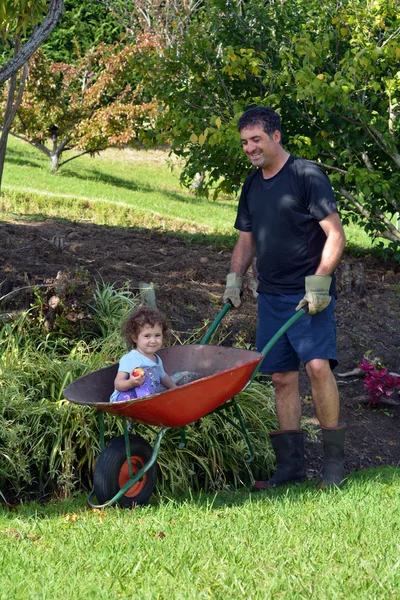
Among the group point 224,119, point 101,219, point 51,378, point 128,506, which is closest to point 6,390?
point 51,378

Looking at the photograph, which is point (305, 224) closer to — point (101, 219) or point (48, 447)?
point (48, 447)

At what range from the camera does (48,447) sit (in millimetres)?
4812

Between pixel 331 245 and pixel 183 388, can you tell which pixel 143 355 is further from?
pixel 331 245

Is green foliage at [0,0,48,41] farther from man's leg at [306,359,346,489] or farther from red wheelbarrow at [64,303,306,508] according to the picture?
man's leg at [306,359,346,489]

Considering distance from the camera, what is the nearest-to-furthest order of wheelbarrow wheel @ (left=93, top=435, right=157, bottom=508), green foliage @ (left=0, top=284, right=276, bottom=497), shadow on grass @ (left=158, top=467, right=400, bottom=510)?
wheelbarrow wheel @ (left=93, top=435, right=157, bottom=508), shadow on grass @ (left=158, top=467, right=400, bottom=510), green foliage @ (left=0, top=284, right=276, bottom=497)

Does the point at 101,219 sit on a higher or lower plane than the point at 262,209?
lower

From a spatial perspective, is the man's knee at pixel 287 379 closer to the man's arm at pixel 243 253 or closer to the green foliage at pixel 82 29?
the man's arm at pixel 243 253

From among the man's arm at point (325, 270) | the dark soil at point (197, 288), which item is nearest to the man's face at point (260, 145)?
the man's arm at point (325, 270)

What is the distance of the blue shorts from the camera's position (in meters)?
4.52

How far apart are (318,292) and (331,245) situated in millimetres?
263

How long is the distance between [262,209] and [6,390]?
5.87ft

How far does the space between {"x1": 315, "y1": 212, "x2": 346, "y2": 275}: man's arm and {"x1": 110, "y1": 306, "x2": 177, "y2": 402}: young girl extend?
870 mm

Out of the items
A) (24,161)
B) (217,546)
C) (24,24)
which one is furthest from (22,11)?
(24,161)

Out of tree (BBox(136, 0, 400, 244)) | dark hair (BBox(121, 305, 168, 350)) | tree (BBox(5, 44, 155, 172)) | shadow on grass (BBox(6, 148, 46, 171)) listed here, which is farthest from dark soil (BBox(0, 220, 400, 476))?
shadow on grass (BBox(6, 148, 46, 171))
